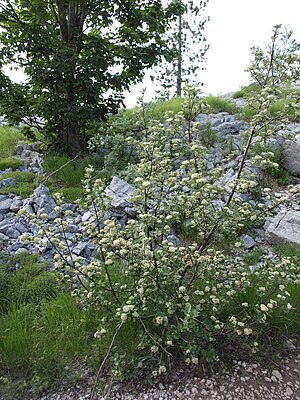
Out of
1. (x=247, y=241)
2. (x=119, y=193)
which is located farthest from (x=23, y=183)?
(x=247, y=241)

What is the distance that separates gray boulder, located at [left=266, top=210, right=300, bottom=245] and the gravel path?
1.83 m

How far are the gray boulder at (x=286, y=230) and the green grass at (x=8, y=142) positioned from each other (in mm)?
5022

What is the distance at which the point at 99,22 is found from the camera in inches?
235

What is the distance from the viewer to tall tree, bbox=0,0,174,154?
509 centimetres

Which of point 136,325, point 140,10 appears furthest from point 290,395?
point 140,10

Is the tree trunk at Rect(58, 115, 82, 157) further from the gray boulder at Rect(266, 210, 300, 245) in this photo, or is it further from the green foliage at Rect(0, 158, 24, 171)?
the gray boulder at Rect(266, 210, 300, 245)

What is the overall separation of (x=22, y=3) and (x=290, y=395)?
6482mm

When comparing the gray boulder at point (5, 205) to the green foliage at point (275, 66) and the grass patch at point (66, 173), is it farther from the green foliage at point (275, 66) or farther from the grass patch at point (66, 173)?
the green foliage at point (275, 66)

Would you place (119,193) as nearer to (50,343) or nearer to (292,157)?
(50,343)

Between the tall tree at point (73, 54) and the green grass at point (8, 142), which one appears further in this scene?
the green grass at point (8, 142)

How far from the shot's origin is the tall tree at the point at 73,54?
5094 millimetres

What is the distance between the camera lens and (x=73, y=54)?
4953 millimetres

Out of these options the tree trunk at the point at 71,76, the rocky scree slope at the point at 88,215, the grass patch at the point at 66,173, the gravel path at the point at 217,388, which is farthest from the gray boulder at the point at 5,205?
the gravel path at the point at 217,388

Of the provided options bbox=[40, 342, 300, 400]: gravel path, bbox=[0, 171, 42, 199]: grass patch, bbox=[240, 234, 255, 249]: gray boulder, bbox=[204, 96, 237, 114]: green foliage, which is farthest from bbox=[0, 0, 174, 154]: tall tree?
bbox=[40, 342, 300, 400]: gravel path
